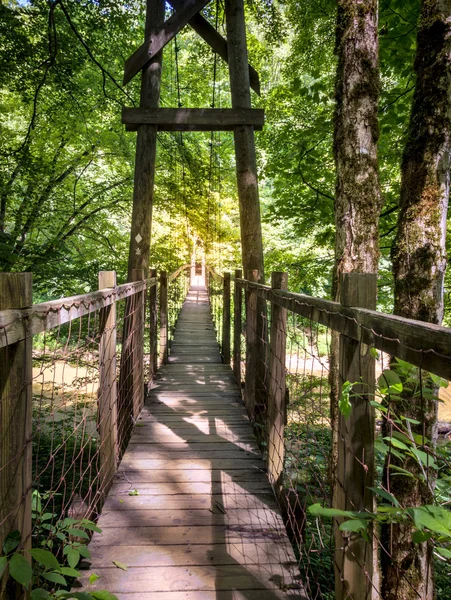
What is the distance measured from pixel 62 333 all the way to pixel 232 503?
4828mm

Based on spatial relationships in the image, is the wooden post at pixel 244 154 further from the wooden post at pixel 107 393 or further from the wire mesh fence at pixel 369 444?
the wooden post at pixel 107 393

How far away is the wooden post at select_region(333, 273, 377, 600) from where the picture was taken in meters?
1.13

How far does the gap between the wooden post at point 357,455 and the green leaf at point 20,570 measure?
0.84 meters

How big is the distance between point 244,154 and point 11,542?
12.9 ft

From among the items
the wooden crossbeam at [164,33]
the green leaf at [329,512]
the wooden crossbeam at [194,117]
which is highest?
the wooden crossbeam at [164,33]

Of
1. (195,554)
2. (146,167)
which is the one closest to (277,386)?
(195,554)

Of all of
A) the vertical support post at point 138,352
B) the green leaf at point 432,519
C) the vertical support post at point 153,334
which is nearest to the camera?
the green leaf at point 432,519

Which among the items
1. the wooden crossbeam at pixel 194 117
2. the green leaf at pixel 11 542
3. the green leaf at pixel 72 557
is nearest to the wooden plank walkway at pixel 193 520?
the green leaf at pixel 72 557

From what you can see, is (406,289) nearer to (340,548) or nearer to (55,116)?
(340,548)

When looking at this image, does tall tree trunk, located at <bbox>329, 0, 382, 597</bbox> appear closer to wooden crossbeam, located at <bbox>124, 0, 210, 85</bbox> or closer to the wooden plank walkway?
the wooden plank walkway

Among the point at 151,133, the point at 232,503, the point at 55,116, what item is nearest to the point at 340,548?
the point at 232,503

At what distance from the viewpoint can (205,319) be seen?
31.0 feet

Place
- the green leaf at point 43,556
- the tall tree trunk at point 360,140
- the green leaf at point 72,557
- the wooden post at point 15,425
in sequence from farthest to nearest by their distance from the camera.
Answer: the tall tree trunk at point 360,140 < the green leaf at point 72,557 < the wooden post at point 15,425 < the green leaf at point 43,556

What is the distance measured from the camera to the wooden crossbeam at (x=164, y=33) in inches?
168
